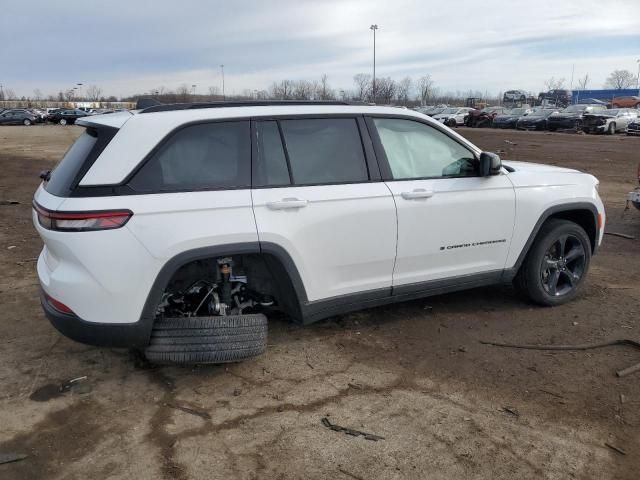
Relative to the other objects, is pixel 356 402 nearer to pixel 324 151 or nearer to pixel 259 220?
pixel 259 220

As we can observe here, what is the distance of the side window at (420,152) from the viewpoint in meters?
4.29

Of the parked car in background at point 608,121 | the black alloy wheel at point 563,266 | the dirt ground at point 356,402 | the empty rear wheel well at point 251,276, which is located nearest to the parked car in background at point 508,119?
the parked car in background at point 608,121

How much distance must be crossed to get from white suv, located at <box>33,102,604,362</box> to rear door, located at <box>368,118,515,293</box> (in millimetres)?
12

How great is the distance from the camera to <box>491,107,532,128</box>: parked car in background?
3878 cm

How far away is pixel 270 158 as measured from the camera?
3.81 metres

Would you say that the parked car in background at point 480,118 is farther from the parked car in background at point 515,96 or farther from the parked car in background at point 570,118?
the parked car in background at point 515,96

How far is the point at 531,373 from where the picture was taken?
3.90 m

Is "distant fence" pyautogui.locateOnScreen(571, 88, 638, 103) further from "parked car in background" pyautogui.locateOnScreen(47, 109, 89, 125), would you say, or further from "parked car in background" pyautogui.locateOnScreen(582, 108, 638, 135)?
"parked car in background" pyautogui.locateOnScreen(47, 109, 89, 125)

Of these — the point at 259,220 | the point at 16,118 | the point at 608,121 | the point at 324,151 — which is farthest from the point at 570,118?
the point at 16,118

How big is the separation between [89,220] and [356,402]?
1.97m

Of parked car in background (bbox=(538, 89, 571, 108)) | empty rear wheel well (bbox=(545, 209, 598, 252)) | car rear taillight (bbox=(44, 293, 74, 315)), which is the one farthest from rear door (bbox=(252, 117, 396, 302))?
parked car in background (bbox=(538, 89, 571, 108))

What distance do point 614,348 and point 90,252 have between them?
384cm

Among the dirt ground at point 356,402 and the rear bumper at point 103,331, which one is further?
the rear bumper at point 103,331

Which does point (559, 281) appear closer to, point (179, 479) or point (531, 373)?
point (531, 373)
